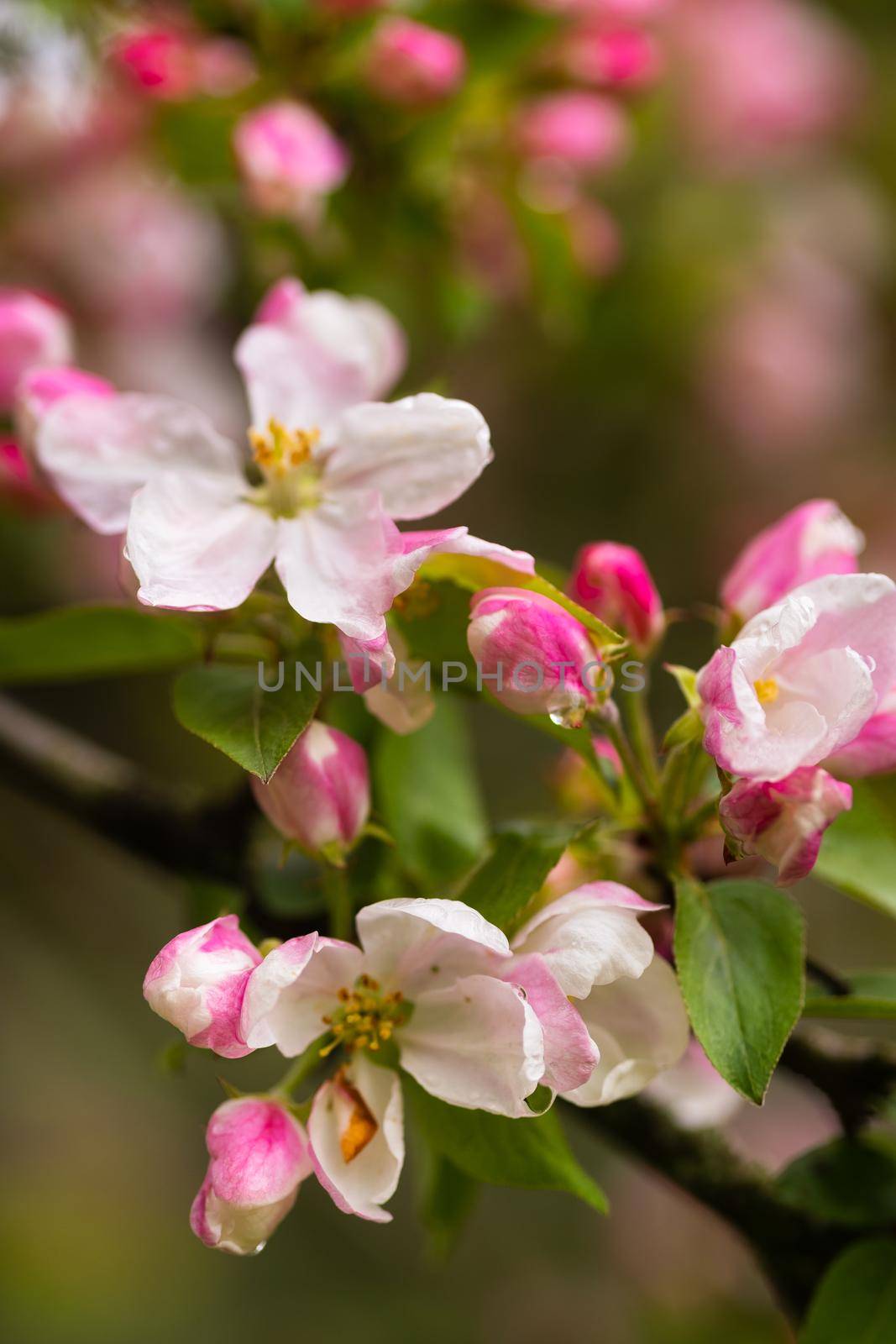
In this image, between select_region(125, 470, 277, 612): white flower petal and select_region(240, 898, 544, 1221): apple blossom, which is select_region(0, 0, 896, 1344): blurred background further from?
select_region(240, 898, 544, 1221): apple blossom

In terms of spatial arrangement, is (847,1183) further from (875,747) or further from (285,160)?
(285,160)

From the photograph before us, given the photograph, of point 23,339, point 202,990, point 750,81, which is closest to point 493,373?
point 750,81

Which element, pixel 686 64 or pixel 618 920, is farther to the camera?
pixel 686 64

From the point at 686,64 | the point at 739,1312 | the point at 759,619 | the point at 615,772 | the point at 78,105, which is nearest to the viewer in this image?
the point at 759,619

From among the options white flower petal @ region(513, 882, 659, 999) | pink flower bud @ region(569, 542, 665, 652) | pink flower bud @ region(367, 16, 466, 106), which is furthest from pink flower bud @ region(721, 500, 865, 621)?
pink flower bud @ region(367, 16, 466, 106)

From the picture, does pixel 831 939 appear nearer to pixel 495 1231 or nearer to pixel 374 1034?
pixel 495 1231

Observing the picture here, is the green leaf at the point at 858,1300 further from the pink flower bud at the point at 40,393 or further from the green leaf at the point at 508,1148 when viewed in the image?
the pink flower bud at the point at 40,393

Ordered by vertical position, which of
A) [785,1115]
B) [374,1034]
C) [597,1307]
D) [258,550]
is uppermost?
[258,550]

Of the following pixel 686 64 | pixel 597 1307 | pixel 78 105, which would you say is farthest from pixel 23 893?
pixel 686 64
